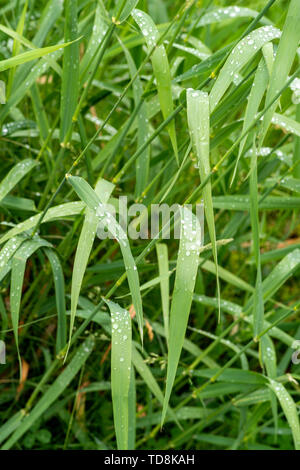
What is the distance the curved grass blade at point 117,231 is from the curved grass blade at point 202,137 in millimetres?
109

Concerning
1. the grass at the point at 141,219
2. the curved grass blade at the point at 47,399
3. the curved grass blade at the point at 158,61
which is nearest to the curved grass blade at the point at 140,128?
the grass at the point at 141,219

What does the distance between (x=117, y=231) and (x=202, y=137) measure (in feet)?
0.54

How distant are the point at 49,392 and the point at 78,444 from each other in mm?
186

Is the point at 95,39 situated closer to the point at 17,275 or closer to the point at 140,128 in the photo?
the point at 140,128

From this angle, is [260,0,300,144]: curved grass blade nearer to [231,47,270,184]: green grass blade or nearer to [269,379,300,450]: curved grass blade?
[231,47,270,184]: green grass blade

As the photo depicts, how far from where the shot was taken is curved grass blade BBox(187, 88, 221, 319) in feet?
2.17

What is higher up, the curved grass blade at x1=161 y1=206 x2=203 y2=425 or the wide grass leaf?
the wide grass leaf

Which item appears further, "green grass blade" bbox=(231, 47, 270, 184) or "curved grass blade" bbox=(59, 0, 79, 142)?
"curved grass blade" bbox=(59, 0, 79, 142)

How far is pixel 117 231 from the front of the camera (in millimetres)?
720

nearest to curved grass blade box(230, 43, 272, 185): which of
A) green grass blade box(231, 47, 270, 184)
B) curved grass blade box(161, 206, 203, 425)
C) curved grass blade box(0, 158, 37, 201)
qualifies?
green grass blade box(231, 47, 270, 184)

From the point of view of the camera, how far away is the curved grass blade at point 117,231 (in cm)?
69
